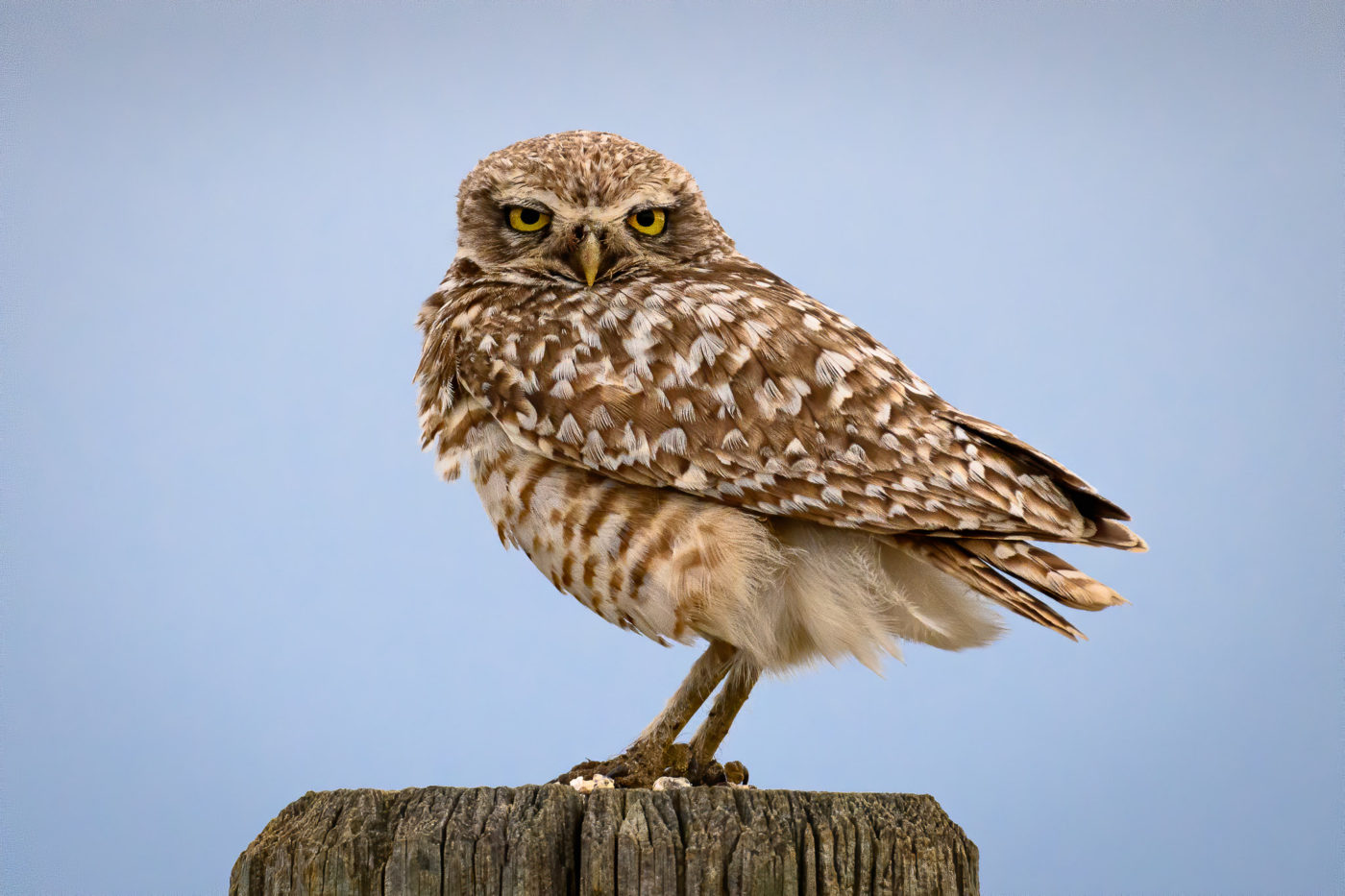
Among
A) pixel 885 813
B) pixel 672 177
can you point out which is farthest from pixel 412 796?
pixel 672 177

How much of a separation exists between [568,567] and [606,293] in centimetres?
74

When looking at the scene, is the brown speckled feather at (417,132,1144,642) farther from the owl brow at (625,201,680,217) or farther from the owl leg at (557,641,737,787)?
the owl leg at (557,641,737,787)

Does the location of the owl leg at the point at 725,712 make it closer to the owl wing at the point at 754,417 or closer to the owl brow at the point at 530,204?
the owl wing at the point at 754,417

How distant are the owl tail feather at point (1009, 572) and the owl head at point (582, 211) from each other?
1.11 meters

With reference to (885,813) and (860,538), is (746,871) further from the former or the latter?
(860,538)

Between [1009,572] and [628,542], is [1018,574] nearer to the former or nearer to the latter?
[1009,572]

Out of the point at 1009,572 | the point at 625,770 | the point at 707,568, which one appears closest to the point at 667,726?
the point at 625,770

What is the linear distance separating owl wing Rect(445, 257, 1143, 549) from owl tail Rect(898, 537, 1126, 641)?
2.0 inches

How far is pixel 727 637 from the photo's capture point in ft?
10.1

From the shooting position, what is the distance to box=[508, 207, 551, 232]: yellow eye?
3.48 metres

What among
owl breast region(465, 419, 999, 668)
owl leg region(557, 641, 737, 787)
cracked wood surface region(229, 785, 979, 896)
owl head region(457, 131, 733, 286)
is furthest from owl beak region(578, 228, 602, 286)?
cracked wood surface region(229, 785, 979, 896)

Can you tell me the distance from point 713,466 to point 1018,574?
0.75m

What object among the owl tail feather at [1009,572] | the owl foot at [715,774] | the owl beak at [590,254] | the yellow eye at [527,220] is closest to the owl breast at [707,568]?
the owl tail feather at [1009,572]

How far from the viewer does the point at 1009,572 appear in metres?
2.98
